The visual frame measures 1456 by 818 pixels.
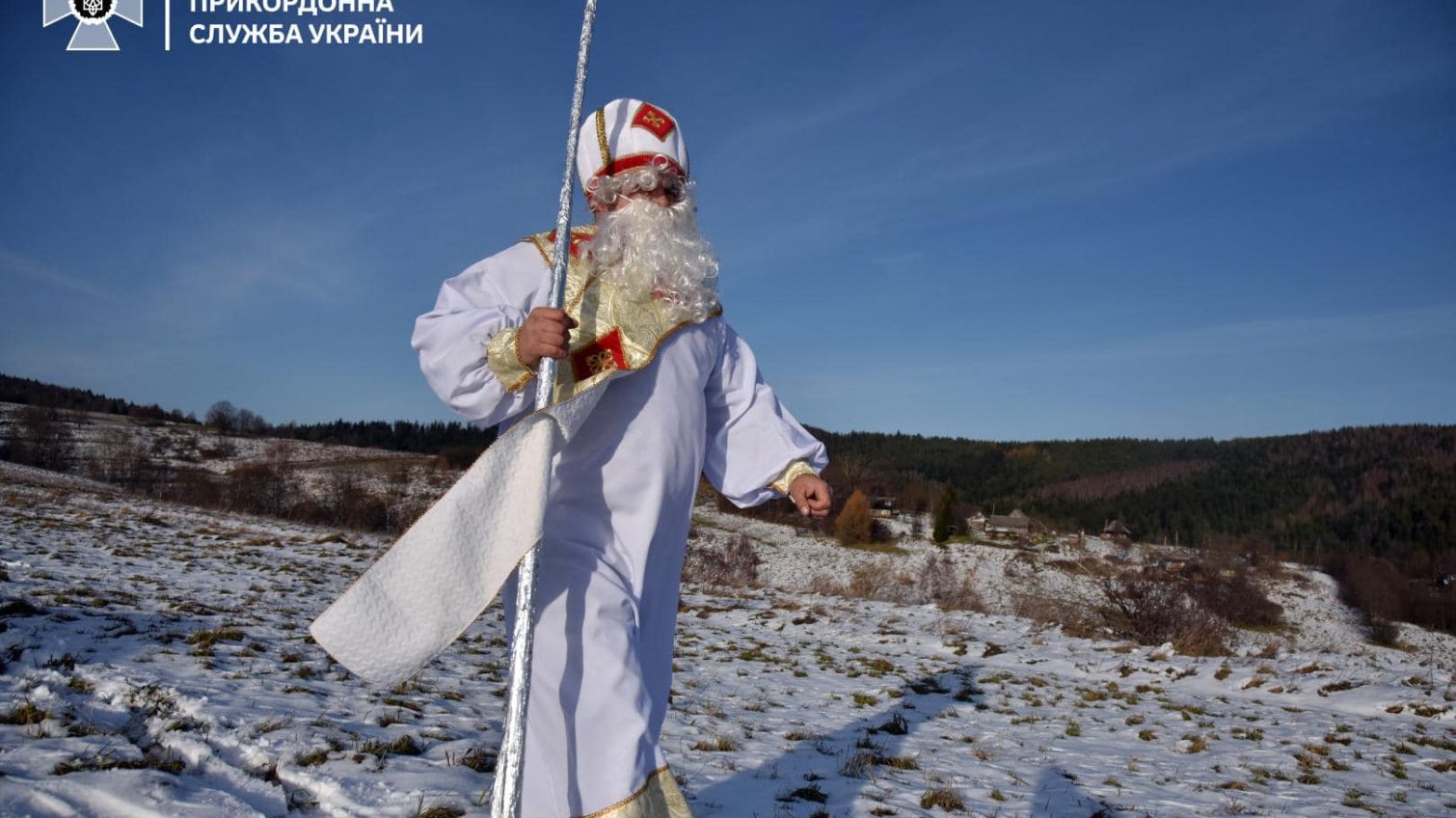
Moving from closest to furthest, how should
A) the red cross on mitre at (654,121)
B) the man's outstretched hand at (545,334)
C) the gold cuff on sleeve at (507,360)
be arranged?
the man's outstretched hand at (545,334) → the gold cuff on sleeve at (507,360) → the red cross on mitre at (654,121)

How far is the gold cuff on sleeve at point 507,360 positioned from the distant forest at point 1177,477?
120 ft

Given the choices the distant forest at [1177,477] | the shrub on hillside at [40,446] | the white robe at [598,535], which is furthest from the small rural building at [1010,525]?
the shrub on hillside at [40,446]

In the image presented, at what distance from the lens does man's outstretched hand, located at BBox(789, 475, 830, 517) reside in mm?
2980

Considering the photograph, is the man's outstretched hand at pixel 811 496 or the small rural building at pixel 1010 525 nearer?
the man's outstretched hand at pixel 811 496

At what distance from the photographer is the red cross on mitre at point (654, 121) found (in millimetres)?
2924

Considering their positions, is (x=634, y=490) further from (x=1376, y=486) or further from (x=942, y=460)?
(x=942, y=460)

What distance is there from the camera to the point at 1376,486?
47906 mm

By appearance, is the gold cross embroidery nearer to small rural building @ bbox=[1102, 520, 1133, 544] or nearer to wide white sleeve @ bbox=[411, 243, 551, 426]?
wide white sleeve @ bbox=[411, 243, 551, 426]

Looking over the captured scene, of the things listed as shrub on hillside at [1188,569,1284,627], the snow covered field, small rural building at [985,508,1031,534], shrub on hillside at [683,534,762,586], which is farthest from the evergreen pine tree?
the snow covered field

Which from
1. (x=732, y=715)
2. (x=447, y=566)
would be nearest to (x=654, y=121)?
(x=447, y=566)

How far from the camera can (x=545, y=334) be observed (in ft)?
6.84

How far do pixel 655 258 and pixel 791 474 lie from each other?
0.94 meters

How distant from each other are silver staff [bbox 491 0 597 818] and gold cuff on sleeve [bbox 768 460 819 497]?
1.13 meters

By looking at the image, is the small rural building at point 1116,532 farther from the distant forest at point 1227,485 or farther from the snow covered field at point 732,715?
the snow covered field at point 732,715
